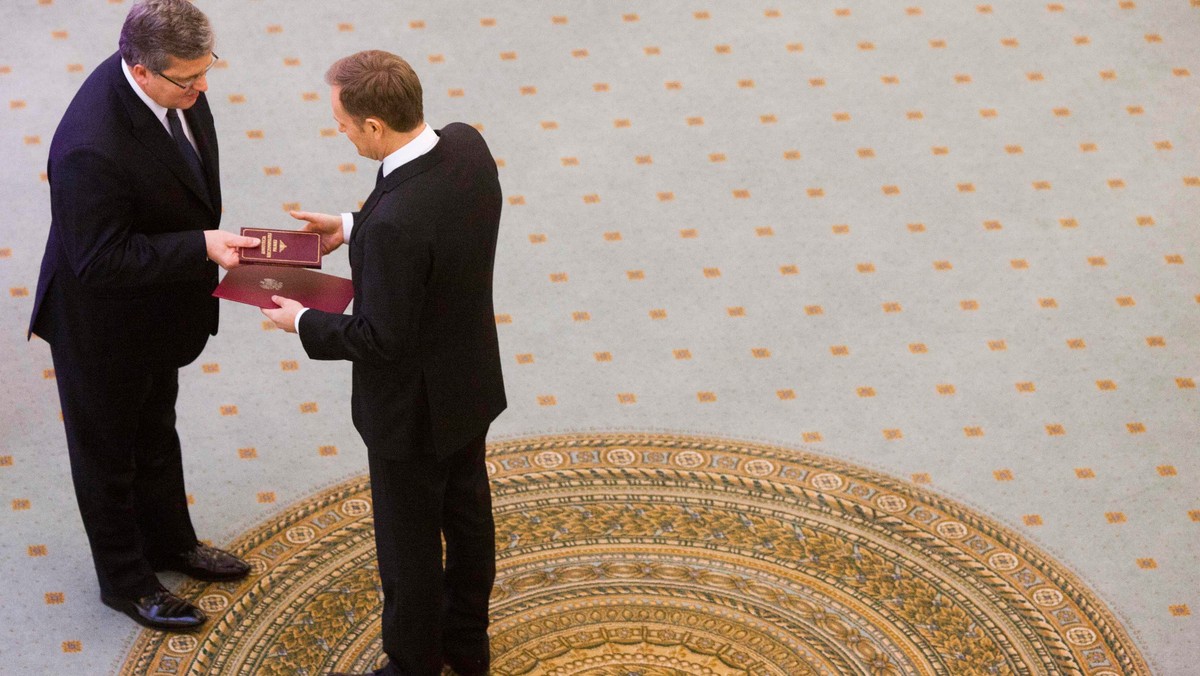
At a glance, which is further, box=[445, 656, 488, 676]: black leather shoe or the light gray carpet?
the light gray carpet

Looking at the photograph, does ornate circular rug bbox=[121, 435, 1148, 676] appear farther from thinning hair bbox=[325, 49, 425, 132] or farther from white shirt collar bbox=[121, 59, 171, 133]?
thinning hair bbox=[325, 49, 425, 132]

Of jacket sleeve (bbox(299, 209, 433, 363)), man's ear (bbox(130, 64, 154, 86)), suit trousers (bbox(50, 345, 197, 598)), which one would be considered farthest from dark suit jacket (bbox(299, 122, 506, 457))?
suit trousers (bbox(50, 345, 197, 598))

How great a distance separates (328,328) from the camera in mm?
4176

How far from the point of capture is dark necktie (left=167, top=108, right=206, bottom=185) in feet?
14.8

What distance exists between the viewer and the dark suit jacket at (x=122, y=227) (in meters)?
4.33

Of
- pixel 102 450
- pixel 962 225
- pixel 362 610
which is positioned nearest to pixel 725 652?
pixel 362 610

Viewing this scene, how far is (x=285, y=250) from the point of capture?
444cm

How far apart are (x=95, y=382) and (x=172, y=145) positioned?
878 millimetres

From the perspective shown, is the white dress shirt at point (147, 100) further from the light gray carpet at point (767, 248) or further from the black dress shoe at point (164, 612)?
the light gray carpet at point (767, 248)

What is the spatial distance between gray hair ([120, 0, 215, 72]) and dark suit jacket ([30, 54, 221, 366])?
147mm

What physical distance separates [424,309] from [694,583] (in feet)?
6.35

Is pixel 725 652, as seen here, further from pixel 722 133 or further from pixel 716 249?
pixel 722 133

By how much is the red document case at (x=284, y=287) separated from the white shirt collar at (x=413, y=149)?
542 millimetres

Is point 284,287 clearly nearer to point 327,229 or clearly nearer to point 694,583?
point 327,229
